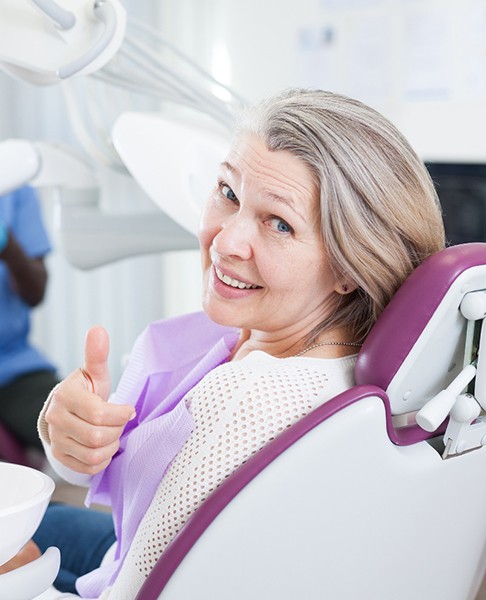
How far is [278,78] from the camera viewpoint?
135 inches

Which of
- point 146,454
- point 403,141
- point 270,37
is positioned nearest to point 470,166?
point 270,37

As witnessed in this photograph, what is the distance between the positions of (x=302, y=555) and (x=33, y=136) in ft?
8.32

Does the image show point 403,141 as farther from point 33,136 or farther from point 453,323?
point 33,136

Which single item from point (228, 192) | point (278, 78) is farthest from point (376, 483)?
point (278, 78)

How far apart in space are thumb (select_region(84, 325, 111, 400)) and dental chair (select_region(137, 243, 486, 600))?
0.62 feet

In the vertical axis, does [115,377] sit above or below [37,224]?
below

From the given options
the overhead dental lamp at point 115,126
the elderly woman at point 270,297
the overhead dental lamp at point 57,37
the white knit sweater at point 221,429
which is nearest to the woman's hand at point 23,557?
the elderly woman at point 270,297

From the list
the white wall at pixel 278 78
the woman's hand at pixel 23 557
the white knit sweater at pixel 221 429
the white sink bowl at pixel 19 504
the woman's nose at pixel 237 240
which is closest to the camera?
the white sink bowl at pixel 19 504

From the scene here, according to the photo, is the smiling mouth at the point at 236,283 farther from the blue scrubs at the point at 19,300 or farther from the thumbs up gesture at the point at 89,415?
the blue scrubs at the point at 19,300

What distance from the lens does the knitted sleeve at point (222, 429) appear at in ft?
2.80

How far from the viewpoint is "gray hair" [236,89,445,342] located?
92 centimetres

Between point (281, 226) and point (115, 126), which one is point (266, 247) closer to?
point (281, 226)

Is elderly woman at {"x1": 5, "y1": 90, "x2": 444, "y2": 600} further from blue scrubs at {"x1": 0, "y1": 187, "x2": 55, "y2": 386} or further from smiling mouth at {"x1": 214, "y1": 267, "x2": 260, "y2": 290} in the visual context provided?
blue scrubs at {"x1": 0, "y1": 187, "x2": 55, "y2": 386}

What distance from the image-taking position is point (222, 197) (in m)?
1.04
